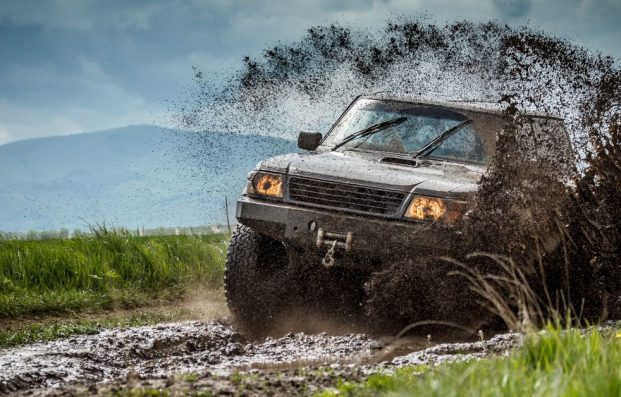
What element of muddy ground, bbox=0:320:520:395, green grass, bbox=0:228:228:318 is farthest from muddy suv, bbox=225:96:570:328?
green grass, bbox=0:228:228:318

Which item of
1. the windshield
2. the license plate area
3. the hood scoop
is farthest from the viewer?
the windshield

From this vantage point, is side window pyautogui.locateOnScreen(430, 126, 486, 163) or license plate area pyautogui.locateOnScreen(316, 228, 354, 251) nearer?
license plate area pyautogui.locateOnScreen(316, 228, 354, 251)

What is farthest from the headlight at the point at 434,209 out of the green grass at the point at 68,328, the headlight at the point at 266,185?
the green grass at the point at 68,328

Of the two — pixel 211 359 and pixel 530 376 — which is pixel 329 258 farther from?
pixel 530 376

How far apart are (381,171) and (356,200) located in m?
0.30

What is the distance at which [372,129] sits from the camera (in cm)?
761

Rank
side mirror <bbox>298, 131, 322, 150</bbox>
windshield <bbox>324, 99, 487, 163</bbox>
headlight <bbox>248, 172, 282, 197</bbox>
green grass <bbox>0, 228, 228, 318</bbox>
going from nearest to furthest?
headlight <bbox>248, 172, 282, 197</bbox> < windshield <bbox>324, 99, 487, 163</bbox> < side mirror <bbox>298, 131, 322, 150</bbox> < green grass <bbox>0, 228, 228, 318</bbox>

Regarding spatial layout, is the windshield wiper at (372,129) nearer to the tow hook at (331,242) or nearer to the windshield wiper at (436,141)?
the windshield wiper at (436,141)

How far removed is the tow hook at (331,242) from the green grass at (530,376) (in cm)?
184

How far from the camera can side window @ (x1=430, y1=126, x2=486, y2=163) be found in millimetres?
7188

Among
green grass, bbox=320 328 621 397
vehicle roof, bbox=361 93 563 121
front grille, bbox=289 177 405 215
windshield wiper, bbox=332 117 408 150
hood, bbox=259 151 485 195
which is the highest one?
vehicle roof, bbox=361 93 563 121

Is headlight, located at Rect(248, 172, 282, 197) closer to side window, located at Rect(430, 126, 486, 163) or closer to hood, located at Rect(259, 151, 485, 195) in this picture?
hood, located at Rect(259, 151, 485, 195)

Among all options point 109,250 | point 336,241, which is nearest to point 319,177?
point 336,241

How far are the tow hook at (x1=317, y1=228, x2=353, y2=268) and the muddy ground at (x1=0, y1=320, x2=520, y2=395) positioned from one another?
0.55 metres
